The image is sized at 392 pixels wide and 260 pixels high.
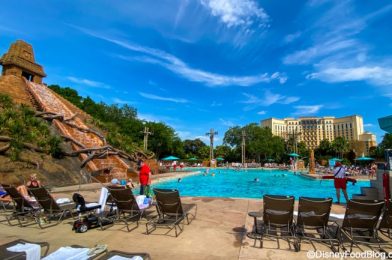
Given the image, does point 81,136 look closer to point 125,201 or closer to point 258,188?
point 258,188

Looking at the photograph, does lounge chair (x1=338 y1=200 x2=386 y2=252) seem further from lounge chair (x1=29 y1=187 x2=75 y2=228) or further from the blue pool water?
the blue pool water

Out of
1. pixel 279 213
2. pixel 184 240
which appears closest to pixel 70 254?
pixel 184 240

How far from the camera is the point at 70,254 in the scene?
296 cm

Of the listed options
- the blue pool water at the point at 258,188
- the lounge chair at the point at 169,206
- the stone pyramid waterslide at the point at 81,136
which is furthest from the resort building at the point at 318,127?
the lounge chair at the point at 169,206

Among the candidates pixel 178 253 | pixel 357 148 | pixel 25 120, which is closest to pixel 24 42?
pixel 25 120

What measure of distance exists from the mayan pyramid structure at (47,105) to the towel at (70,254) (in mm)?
14325

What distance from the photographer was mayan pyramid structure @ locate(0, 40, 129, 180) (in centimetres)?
1791

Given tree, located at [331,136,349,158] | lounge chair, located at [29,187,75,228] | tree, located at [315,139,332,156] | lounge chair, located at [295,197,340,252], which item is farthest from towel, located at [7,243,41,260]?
tree, located at [315,139,332,156]

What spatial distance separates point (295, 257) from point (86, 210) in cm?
457

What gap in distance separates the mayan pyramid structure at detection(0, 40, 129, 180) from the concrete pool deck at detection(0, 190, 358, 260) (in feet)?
39.2

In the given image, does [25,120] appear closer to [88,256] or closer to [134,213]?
[134,213]

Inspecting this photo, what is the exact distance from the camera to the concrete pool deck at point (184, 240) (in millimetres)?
4090

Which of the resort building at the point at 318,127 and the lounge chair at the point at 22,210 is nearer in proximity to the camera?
the lounge chair at the point at 22,210

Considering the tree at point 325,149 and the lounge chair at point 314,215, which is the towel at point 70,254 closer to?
the lounge chair at point 314,215
